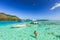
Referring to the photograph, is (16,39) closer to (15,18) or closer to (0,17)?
(0,17)

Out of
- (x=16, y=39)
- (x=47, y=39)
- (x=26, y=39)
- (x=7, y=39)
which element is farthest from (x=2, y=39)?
(x=47, y=39)

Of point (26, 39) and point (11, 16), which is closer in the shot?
point (26, 39)

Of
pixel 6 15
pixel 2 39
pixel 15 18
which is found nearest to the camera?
pixel 2 39

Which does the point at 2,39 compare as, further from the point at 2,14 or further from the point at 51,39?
the point at 2,14

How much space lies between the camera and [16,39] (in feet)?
36.3

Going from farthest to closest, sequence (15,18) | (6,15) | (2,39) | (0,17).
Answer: (15,18)
(6,15)
(0,17)
(2,39)

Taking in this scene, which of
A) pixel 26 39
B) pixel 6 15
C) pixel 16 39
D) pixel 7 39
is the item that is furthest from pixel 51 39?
pixel 6 15

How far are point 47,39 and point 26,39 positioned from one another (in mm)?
2305

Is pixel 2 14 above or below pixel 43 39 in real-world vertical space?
above

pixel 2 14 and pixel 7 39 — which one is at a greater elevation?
pixel 2 14

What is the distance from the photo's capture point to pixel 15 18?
→ 110 meters

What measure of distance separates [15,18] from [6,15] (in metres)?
11.1

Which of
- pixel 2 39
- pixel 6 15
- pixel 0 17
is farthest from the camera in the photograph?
pixel 6 15

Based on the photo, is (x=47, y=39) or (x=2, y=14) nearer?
(x=47, y=39)
